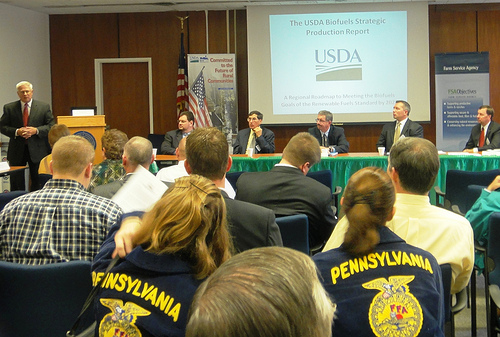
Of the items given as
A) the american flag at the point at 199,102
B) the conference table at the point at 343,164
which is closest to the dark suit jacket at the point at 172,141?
the conference table at the point at 343,164

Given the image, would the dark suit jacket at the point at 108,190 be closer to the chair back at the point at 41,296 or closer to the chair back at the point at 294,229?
the chair back at the point at 294,229

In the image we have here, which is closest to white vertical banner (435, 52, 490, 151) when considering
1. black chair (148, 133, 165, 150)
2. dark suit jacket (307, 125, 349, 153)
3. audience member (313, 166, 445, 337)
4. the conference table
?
dark suit jacket (307, 125, 349, 153)

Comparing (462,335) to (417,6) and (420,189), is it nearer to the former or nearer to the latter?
(420,189)

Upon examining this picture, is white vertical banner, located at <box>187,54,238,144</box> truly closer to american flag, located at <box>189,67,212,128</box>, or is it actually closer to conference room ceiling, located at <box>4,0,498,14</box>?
american flag, located at <box>189,67,212,128</box>

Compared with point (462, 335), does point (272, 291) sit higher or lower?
higher

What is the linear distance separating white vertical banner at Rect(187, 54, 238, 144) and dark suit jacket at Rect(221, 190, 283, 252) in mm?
6986

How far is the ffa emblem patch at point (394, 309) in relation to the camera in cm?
145

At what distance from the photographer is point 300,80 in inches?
347

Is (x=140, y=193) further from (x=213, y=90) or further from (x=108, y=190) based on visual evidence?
(x=213, y=90)

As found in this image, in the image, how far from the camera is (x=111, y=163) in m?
3.68

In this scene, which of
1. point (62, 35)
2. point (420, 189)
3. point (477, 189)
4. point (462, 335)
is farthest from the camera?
point (62, 35)

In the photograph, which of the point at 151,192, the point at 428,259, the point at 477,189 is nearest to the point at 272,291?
the point at 428,259

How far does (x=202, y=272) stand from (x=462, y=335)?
7.84 ft

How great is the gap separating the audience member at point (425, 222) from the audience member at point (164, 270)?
73 cm
